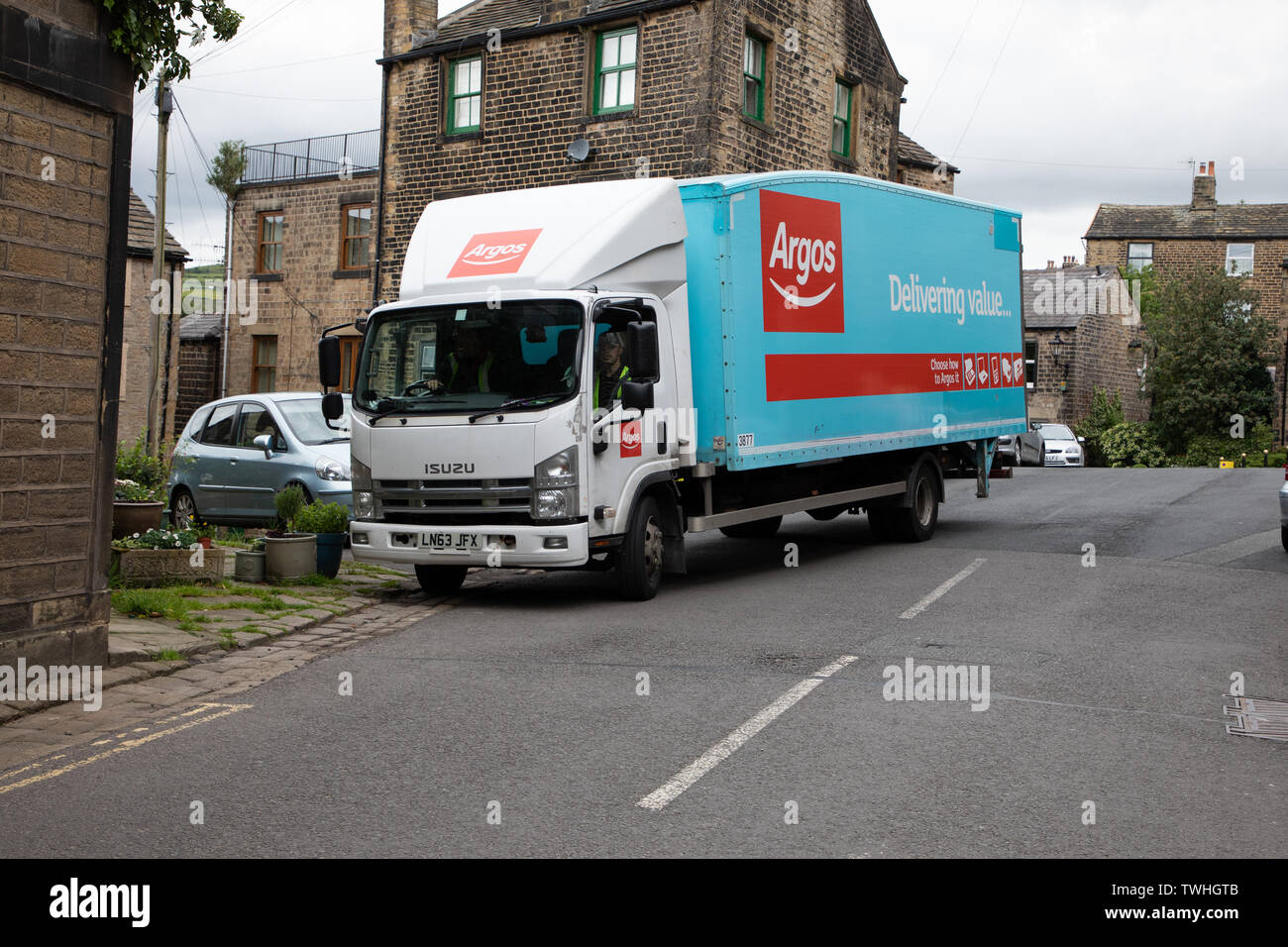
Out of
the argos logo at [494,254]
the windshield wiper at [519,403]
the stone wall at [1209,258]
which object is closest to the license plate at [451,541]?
the windshield wiper at [519,403]

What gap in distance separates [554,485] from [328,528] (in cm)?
303

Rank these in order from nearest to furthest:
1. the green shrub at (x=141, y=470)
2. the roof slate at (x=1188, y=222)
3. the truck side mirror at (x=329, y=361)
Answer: the truck side mirror at (x=329, y=361)
the green shrub at (x=141, y=470)
the roof slate at (x=1188, y=222)

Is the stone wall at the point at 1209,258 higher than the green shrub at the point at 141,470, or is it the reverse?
the stone wall at the point at 1209,258

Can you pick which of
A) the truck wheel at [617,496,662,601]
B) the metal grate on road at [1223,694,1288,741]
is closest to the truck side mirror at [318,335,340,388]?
the truck wheel at [617,496,662,601]

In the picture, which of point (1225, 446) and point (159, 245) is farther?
point (1225, 446)

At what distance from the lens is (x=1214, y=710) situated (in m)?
7.00

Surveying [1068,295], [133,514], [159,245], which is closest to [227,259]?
[159,245]

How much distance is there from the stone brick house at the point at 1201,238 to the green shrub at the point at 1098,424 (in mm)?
10028

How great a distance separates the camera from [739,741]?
621cm

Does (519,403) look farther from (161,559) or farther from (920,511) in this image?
(920,511)

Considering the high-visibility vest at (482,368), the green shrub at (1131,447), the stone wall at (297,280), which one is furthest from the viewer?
the green shrub at (1131,447)

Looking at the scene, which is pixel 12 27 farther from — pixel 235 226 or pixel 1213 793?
pixel 235 226

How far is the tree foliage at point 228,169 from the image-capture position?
111 ft

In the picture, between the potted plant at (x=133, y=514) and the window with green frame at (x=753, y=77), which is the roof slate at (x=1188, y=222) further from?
the potted plant at (x=133, y=514)
